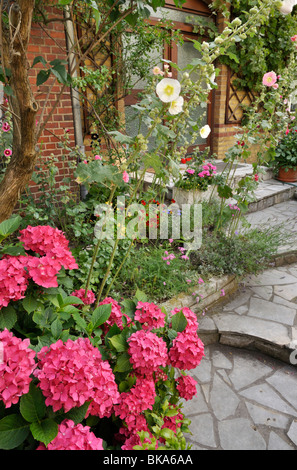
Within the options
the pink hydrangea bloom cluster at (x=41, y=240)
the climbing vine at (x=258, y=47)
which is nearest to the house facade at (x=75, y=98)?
the climbing vine at (x=258, y=47)

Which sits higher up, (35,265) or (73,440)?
(35,265)

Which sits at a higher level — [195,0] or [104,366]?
[195,0]

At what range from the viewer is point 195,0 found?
511 cm

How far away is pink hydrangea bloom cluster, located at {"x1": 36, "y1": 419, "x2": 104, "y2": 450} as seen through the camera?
2.98 feet

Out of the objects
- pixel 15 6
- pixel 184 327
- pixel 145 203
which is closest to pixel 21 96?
pixel 15 6

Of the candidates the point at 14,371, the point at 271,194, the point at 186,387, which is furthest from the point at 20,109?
the point at 271,194

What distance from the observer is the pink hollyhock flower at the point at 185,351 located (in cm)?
130

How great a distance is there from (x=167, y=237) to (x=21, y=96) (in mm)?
1978

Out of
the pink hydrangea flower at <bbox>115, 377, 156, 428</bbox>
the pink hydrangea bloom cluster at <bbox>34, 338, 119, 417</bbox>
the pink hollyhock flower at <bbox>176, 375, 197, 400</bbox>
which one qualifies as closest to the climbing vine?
the pink hollyhock flower at <bbox>176, 375, 197, 400</bbox>

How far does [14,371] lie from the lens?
92cm

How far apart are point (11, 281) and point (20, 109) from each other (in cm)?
72

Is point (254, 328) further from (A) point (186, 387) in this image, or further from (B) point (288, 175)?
(B) point (288, 175)

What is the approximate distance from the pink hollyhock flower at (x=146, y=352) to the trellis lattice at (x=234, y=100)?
18.2 ft

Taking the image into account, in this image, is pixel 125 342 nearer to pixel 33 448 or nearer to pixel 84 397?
pixel 84 397
